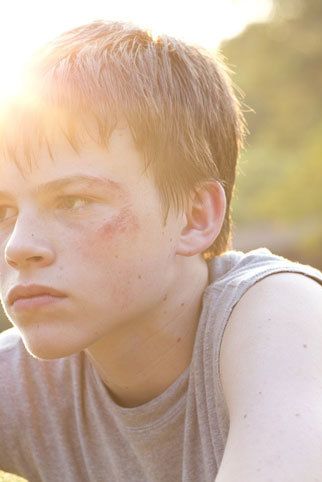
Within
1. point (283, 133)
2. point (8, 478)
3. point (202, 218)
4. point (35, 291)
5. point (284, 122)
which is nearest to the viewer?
point (35, 291)

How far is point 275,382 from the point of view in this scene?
203cm

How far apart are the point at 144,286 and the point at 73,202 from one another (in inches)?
10.8

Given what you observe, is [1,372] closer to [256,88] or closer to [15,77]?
[15,77]

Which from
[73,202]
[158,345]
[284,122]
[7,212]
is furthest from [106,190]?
[284,122]

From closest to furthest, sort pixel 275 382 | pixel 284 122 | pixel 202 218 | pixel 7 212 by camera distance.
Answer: pixel 275 382
pixel 7 212
pixel 202 218
pixel 284 122

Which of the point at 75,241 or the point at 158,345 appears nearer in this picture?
the point at 75,241

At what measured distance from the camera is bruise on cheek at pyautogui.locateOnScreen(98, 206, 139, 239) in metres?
2.25

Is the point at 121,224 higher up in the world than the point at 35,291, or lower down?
higher up

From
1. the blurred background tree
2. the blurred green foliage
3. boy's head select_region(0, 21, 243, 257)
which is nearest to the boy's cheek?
boy's head select_region(0, 21, 243, 257)

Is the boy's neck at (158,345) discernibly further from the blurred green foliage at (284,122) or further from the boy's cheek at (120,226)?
the blurred green foliage at (284,122)

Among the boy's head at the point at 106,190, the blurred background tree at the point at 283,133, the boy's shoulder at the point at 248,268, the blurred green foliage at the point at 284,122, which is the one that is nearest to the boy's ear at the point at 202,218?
the boy's head at the point at 106,190

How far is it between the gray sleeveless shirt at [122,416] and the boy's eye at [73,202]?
0.45 metres

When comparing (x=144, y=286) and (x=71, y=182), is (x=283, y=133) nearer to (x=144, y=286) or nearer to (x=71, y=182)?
(x=144, y=286)

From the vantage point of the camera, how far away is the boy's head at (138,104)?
2.29m
